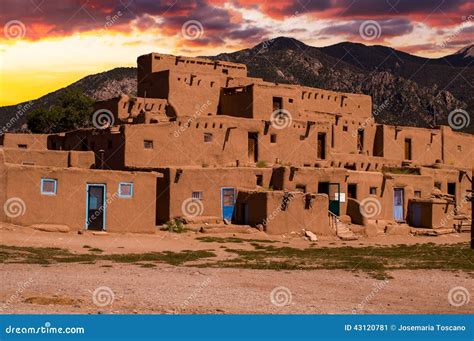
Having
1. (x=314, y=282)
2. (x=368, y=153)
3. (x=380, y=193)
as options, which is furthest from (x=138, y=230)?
(x=368, y=153)

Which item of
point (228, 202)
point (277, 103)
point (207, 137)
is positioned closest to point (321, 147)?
point (277, 103)

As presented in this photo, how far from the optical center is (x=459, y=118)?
9150cm

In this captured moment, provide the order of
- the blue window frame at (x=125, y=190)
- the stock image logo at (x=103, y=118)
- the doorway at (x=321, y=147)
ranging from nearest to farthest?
the blue window frame at (x=125, y=190), the stock image logo at (x=103, y=118), the doorway at (x=321, y=147)

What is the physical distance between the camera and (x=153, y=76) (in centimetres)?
4250

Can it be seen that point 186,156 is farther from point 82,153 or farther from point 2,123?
point 2,123

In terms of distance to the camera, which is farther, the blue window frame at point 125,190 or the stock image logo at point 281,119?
the stock image logo at point 281,119

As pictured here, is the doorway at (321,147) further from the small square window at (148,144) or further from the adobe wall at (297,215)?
the small square window at (148,144)

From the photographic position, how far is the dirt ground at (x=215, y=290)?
12984 mm

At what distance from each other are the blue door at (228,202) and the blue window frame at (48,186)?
9463mm

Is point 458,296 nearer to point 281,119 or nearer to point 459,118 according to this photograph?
point 281,119

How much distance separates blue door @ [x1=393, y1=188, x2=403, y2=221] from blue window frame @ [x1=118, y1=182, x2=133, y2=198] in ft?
59.1

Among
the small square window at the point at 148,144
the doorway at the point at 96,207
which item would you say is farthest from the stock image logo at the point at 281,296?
the small square window at the point at 148,144

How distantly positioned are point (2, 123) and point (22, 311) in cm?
8291

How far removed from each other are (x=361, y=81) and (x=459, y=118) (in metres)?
20.4
